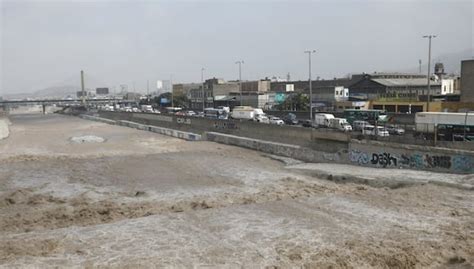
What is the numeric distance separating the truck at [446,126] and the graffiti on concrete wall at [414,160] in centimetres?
384

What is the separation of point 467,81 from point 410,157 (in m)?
29.9

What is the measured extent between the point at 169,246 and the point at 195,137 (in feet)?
151

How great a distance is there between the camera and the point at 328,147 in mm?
40688

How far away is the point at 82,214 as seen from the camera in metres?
23.3

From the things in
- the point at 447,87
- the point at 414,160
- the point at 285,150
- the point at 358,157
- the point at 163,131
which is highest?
the point at 447,87

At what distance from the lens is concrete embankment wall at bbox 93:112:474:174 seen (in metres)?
30.3

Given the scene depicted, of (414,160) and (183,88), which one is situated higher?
(183,88)

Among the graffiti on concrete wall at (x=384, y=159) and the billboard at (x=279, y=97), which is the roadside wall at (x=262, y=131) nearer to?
the graffiti on concrete wall at (x=384, y=159)

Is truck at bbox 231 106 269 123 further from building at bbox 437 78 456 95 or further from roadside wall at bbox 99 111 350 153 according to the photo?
building at bbox 437 78 456 95

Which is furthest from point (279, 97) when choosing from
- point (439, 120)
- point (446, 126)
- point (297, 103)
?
point (446, 126)

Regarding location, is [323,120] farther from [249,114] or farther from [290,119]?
[249,114]

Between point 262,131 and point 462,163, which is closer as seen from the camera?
point 462,163

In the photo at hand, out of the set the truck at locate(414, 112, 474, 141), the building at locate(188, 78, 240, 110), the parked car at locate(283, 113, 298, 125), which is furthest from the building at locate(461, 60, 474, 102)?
the building at locate(188, 78, 240, 110)

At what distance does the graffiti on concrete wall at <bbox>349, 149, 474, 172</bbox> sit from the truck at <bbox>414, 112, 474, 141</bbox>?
3845mm
